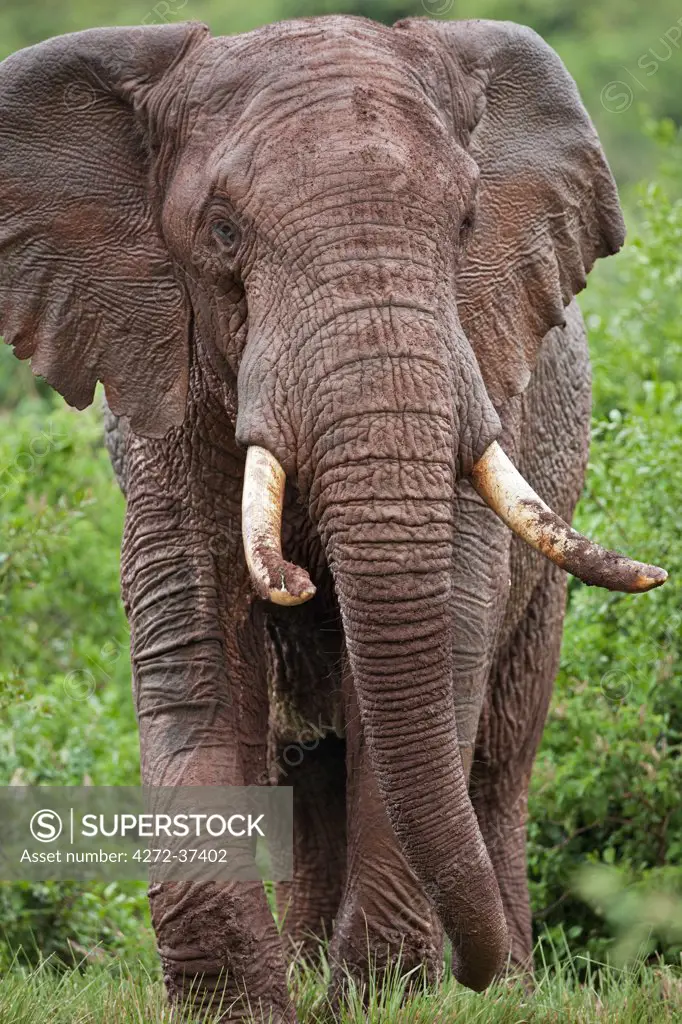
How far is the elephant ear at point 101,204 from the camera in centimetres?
504

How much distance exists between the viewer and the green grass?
4898 mm

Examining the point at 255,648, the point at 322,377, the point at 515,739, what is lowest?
the point at 515,739

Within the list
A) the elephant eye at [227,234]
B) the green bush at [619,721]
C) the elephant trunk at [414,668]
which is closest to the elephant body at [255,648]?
the elephant trunk at [414,668]

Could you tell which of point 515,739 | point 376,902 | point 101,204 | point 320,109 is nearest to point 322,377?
point 320,109

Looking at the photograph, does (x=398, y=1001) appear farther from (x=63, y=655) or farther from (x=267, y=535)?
(x=63, y=655)

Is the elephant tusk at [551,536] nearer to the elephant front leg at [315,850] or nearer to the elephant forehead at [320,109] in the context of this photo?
the elephant forehead at [320,109]

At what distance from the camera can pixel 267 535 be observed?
419 cm

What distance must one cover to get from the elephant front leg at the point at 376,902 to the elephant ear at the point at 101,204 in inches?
41.3

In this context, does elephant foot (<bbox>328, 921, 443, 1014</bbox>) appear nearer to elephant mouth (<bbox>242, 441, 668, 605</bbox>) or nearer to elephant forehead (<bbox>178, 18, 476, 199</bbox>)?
elephant mouth (<bbox>242, 441, 668, 605</bbox>)

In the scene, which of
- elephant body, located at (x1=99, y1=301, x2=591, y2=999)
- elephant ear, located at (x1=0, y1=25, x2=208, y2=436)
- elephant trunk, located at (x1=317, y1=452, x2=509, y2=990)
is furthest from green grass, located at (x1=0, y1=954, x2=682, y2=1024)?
elephant ear, located at (x1=0, y1=25, x2=208, y2=436)

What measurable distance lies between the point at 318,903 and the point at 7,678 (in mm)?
1395

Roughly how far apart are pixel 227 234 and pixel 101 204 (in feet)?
1.84

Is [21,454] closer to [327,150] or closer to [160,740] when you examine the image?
[160,740]

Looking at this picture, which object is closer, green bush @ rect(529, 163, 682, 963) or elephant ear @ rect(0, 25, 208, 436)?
elephant ear @ rect(0, 25, 208, 436)
